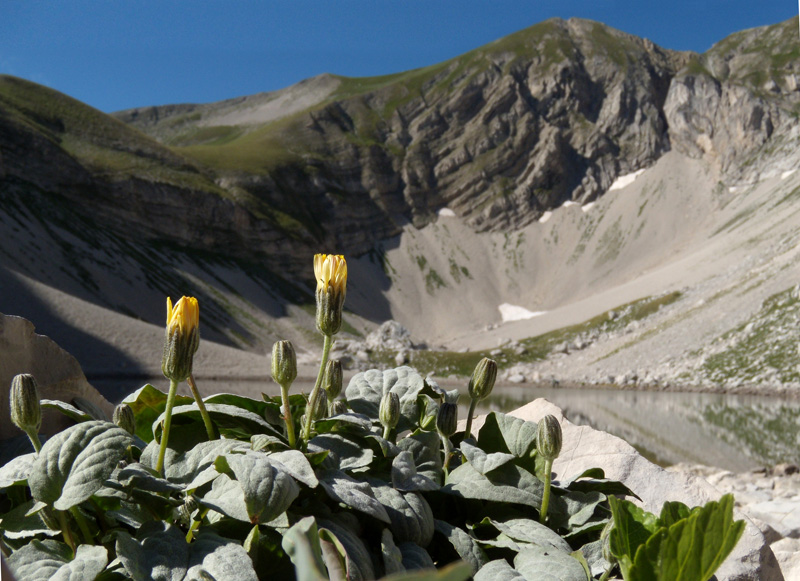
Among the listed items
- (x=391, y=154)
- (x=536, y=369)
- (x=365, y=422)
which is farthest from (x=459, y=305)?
(x=365, y=422)

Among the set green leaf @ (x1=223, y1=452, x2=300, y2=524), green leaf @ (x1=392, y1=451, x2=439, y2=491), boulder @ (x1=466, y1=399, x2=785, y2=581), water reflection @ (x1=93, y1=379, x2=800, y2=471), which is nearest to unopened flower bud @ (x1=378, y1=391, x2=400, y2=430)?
green leaf @ (x1=392, y1=451, x2=439, y2=491)

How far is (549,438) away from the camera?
2.12 meters

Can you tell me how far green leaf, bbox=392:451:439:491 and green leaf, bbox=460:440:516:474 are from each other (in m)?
0.18

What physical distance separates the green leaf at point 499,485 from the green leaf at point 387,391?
421 mm

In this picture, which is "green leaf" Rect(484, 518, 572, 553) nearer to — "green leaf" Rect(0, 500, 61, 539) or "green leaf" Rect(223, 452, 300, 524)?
"green leaf" Rect(223, 452, 300, 524)

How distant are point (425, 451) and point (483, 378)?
38 cm

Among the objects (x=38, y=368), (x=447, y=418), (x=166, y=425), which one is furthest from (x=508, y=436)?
(x=38, y=368)

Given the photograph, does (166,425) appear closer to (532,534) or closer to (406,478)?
(406,478)

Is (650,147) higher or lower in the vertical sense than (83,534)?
higher

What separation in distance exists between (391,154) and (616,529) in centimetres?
13072

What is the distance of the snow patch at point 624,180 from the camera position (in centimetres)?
12550

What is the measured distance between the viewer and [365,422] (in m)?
2.26

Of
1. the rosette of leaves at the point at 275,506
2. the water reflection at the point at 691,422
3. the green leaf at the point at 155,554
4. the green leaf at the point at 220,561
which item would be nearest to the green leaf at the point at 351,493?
the rosette of leaves at the point at 275,506

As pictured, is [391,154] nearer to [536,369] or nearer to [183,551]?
[536,369]
